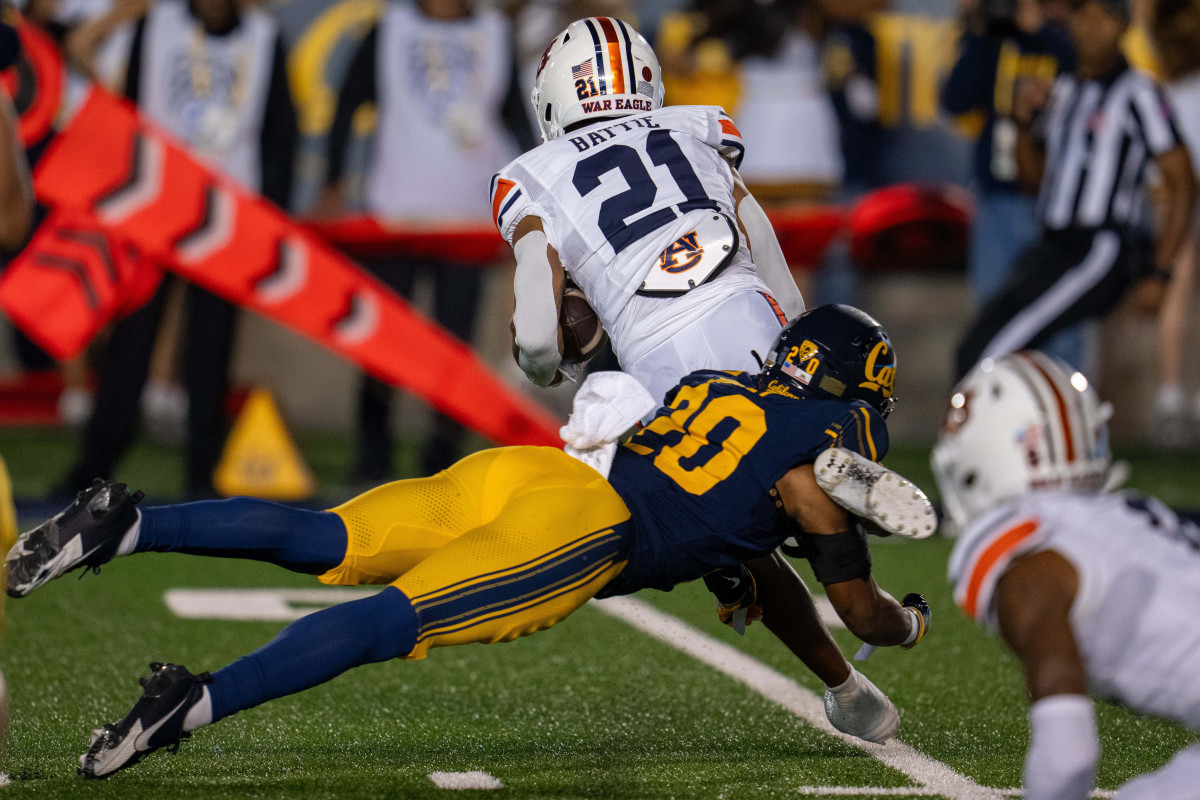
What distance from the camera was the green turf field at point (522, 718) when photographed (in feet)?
9.60

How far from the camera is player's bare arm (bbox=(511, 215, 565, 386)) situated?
3.27 metres

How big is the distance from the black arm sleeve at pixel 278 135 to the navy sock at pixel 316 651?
4.37m

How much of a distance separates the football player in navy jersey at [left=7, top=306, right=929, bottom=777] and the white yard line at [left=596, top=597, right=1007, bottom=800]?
261mm

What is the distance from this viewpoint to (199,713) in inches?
99.7

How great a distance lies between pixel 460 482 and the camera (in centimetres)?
291

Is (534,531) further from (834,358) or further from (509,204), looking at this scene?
(509,204)

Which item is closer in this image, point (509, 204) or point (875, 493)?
point (875, 493)

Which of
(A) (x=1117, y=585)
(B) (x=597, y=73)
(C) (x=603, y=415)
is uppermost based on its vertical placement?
(B) (x=597, y=73)

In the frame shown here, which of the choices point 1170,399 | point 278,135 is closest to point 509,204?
point 278,135

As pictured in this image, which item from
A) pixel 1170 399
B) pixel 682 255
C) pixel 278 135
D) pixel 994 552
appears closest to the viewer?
pixel 994 552

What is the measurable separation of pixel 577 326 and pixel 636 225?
272mm

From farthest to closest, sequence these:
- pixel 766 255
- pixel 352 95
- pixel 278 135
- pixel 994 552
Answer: pixel 352 95 → pixel 278 135 → pixel 766 255 → pixel 994 552

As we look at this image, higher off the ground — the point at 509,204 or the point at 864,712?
the point at 509,204

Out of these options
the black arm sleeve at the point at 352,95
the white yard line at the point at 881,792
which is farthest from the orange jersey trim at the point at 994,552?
the black arm sleeve at the point at 352,95
